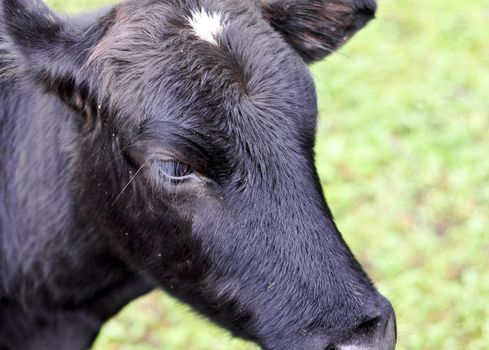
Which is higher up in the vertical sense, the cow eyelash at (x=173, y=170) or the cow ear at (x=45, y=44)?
the cow ear at (x=45, y=44)

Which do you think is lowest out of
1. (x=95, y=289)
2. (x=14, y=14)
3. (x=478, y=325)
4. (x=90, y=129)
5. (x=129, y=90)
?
(x=478, y=325)

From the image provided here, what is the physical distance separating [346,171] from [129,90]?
3.81m

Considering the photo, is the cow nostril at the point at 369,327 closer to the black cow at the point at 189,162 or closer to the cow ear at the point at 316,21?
the black cow at the point at 189,162

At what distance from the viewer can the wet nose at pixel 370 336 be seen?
10.0 feet

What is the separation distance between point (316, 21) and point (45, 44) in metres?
1.26

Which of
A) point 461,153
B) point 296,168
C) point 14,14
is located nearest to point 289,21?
point 296,168

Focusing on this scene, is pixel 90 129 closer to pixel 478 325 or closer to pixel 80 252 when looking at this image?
pixel 80 252

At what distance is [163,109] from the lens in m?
3.20

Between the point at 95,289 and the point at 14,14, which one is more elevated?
the point at 14,14

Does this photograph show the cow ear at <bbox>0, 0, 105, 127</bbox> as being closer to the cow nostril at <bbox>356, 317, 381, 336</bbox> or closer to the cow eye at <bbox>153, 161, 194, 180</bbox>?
the cow eye at <bbox>153, 161, 194, 180</bbox>

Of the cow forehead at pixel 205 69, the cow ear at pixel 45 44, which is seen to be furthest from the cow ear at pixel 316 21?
the cow ear at pixel 45 44

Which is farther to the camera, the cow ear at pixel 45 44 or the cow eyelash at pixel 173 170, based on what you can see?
the cow ear at pixel 45 44

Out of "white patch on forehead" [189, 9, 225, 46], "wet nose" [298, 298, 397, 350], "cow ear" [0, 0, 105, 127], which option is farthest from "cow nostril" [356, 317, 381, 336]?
"cow ear" [0, 0, 105, 127]

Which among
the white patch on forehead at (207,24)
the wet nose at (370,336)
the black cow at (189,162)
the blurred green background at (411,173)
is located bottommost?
the blurred green background at (411,173)
